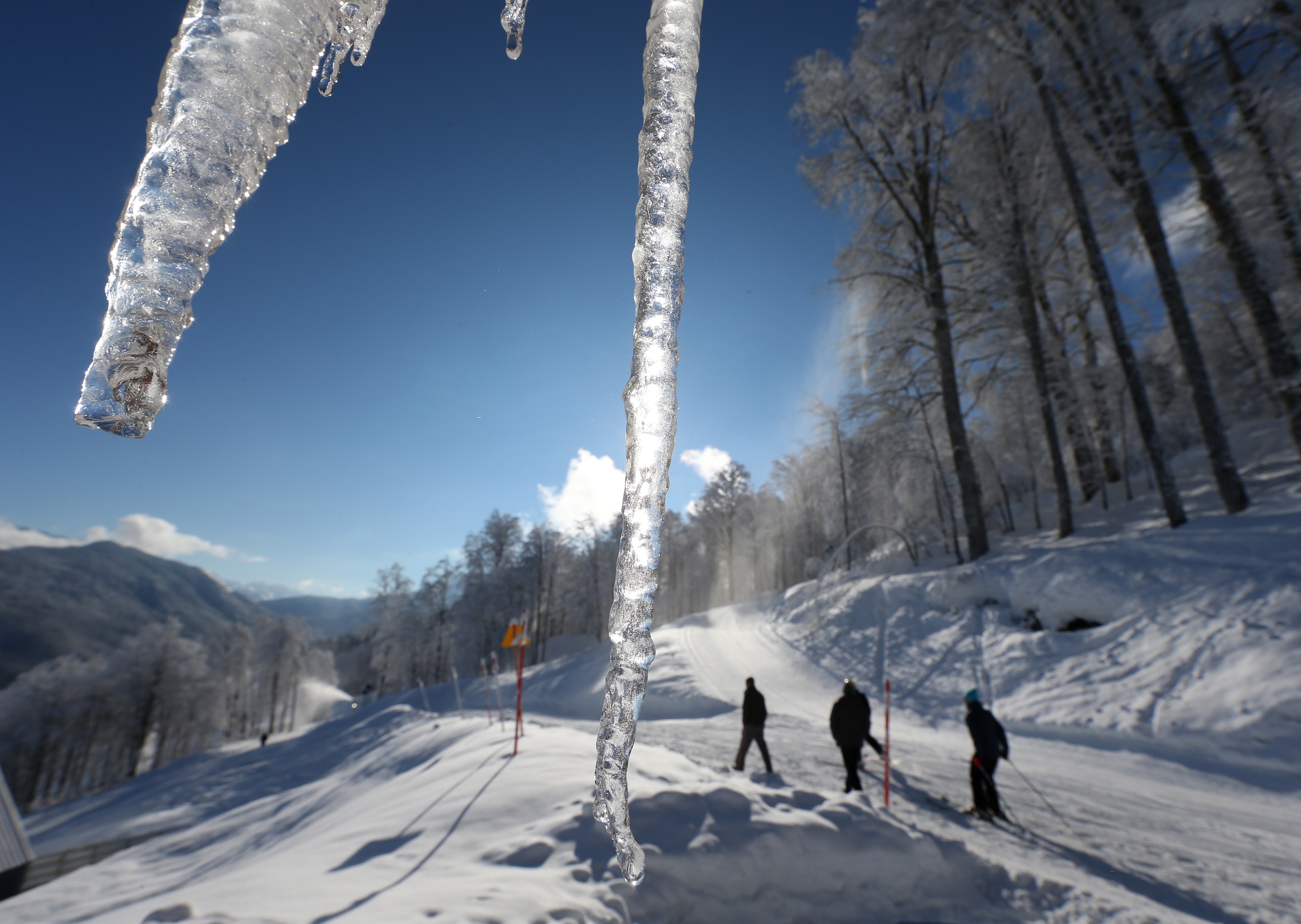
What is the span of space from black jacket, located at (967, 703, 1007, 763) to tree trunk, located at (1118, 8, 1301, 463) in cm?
863

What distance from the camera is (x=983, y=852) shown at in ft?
14.9

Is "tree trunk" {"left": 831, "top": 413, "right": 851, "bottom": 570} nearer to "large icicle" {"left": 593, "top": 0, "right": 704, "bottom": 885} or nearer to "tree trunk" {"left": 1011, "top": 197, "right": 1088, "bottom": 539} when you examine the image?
"tree trunk" {"left": 1011, "top": 197, "right": 1088, "bottom": 539}

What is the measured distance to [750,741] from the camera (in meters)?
7.64

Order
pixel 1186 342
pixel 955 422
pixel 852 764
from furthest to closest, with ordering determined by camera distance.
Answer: pixel 955 422, pixel 1186 342, pixel 852 764

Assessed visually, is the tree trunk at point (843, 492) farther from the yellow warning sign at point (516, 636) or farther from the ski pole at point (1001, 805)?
the ski pole at point (1001, 805)

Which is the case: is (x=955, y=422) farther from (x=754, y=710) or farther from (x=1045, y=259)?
(x=754, y=710)

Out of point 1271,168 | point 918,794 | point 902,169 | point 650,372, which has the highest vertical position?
point 902,169

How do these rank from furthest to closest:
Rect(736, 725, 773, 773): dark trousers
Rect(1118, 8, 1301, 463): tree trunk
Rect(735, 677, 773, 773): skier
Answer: Rect(1118, 8, 1301, 463): tree trunk, Rect(735, 677, 773, 773): skier, Rect(736, 725, 773, 773): dark trousers

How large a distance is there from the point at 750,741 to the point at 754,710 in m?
0.57

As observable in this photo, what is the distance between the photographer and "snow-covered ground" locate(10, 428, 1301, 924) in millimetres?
3643

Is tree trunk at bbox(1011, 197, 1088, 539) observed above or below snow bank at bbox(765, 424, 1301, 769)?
above

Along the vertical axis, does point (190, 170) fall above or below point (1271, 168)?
below

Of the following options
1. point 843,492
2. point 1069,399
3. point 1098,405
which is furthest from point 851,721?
point 843,492

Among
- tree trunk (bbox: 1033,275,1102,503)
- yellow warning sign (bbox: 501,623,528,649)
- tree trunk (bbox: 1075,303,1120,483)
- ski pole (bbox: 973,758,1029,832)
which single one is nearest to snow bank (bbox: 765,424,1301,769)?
tree trunk (bbox: 1033,275,1102,503)
